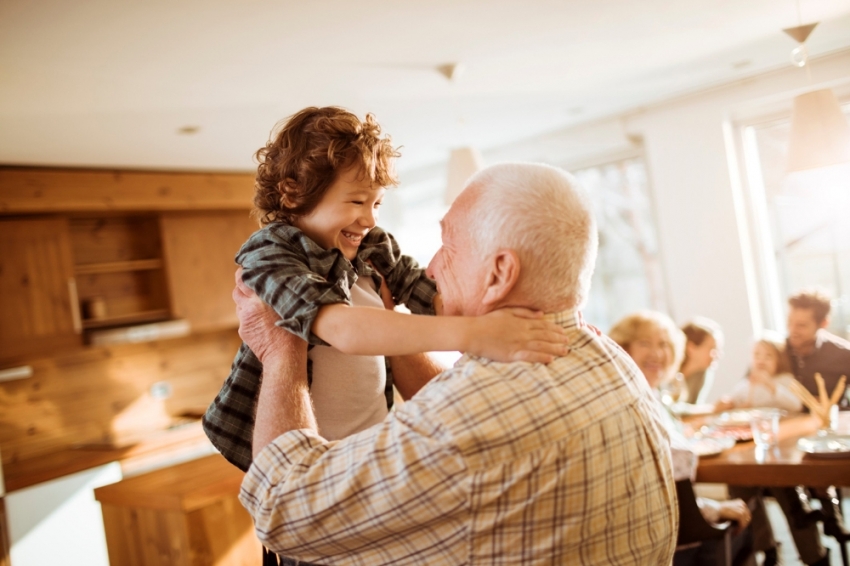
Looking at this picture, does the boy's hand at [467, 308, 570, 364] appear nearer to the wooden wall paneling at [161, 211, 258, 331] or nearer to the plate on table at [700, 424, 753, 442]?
the plate on table at [700, 424, 753, 442]

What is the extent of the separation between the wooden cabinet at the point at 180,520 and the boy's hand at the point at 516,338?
Result: 176 centimetres

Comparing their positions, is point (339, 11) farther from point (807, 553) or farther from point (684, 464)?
point (807, 553)

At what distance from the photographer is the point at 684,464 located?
2.44m

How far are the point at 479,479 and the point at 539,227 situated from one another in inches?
14.5

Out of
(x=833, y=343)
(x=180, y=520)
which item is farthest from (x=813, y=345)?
(x=180, y=520)

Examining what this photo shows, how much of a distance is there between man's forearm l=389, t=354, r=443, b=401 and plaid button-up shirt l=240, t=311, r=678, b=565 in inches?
17.8

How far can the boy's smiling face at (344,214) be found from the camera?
1424 millimetres

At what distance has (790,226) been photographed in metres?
5.30

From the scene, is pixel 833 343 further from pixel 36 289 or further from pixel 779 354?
pixel 36 289

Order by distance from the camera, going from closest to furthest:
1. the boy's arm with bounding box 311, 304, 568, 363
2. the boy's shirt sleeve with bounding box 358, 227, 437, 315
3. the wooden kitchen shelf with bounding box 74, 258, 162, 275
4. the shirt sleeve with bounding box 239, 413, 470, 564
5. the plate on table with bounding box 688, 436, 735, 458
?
1. the shirt sleeve with bounding box 239, 413, 470, 564
2. the boy's arm with bounding box 311, 304, 568, 363
3. the boy's shirt sleeve with bounding box 358, 227, 437, 315
4. the plate on table with bounding box 688, 436, 735, 458
5. the wooden kitchen shelf with bounding box 74, 258, 162, 275

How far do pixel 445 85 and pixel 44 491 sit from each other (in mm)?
3355

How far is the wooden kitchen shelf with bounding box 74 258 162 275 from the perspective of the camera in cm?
543

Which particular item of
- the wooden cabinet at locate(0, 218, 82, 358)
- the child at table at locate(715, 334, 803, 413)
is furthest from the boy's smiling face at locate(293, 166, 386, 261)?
the wooden cabinet at locate(0, 218, 82, 358)

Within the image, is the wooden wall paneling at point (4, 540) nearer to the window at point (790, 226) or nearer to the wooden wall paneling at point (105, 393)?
the wooden wall paneling at point (105, 393)
